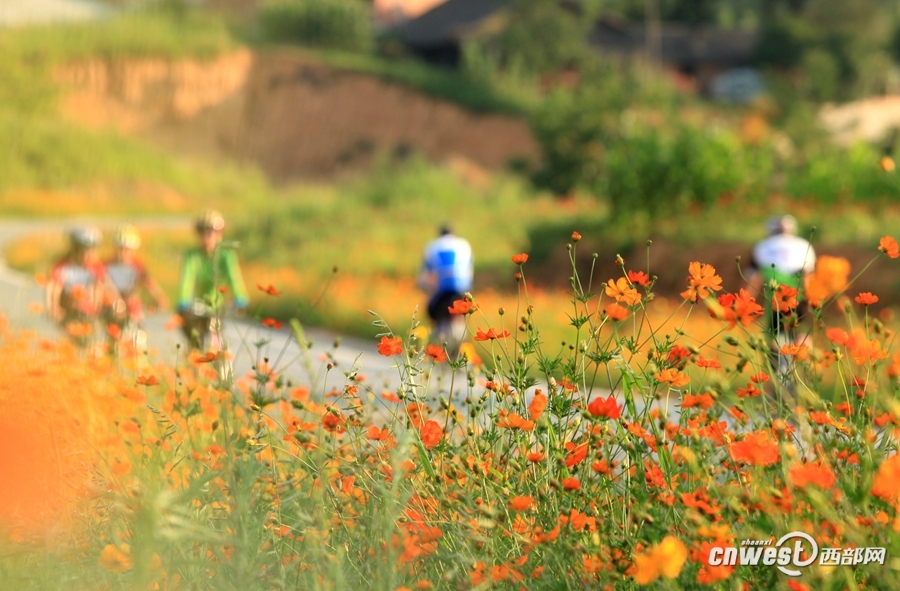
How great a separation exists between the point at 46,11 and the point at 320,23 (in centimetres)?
1179

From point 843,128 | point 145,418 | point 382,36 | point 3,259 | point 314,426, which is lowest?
point 3,259

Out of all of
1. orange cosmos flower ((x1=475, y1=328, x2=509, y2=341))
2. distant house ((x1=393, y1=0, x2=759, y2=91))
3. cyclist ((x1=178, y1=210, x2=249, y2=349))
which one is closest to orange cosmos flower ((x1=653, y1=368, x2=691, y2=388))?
orange cosmos flower ((x1=475, y1=328, x2=509, y2=341))

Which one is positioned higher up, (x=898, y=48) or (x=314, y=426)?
(x=898, y=48)

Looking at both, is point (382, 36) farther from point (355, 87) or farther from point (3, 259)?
point (3, 259)

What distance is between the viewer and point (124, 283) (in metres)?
8.77

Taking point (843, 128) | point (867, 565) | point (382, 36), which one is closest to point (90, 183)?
point (843, 128)

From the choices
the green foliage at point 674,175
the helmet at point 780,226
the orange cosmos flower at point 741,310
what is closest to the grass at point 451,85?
the green foliage at point 674,175

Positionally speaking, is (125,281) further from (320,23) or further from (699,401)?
(320,23)

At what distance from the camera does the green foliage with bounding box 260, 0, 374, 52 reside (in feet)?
173

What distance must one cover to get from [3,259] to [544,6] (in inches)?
1323

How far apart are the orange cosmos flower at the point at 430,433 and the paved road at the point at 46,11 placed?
47.4 m

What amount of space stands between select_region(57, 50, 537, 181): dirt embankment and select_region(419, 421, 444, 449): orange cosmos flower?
136 feet

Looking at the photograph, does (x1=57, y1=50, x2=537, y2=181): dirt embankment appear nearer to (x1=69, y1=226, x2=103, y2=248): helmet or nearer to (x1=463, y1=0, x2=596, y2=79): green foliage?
(x1=463, y1=0, x2=596, y2=79): green foliage

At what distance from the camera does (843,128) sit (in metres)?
33.3
